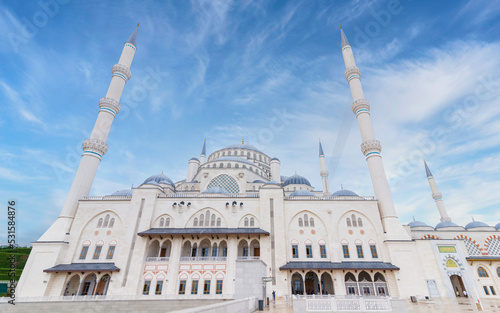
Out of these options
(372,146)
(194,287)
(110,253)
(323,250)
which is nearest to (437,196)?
(372,146)

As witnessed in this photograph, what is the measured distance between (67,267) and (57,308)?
450cm

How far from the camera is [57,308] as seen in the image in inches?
817

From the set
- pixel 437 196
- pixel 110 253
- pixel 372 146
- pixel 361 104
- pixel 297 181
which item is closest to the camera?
pixel 110 253

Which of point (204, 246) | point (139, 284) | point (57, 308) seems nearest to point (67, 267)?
point (57, 308)

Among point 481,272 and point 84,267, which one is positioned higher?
point 481,272

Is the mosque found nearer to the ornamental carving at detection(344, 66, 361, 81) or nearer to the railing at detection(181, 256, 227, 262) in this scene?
the railing at detection(181, 256, 227, 262)

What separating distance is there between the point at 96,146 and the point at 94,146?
21 centimetres

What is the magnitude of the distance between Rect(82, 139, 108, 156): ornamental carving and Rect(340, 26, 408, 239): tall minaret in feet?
111

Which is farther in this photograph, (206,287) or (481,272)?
(481,272)

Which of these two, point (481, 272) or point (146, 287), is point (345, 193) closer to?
point (481, 272)

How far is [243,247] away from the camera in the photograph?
28547 mm

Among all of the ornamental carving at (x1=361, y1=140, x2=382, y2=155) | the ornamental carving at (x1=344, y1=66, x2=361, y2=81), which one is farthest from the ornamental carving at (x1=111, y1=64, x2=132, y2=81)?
the ornamental carving at (x1=361, y1=140, x2=382, y2=155)

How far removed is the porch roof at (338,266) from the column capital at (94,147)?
2586cm

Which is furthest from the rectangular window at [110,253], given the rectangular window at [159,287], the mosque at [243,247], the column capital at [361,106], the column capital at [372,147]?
the column capital at [361,106]
